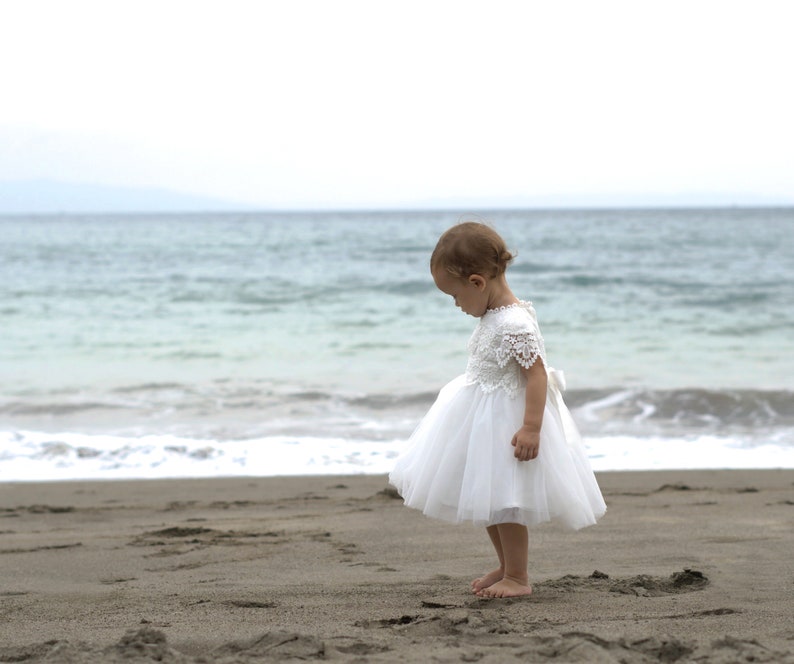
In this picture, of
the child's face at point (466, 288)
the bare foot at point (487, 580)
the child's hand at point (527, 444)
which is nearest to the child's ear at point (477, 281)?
the child's face at point (466, 288)

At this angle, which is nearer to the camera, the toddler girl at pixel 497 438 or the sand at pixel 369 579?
the sand at pixel 369 579

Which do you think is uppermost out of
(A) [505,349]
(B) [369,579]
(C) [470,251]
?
(C) [470,251]

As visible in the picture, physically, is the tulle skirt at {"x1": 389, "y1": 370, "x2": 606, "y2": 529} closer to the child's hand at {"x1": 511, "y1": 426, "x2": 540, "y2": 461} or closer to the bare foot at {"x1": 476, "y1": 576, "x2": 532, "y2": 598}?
the child's hand at {"x1": 511, "y1": 426, "x2": 540, "y2": 461}

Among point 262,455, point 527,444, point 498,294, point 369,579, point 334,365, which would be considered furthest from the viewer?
point 334,365

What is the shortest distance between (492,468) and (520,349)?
395 mm

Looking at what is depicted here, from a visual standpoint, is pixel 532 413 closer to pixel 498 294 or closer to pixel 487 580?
pixel 498 294

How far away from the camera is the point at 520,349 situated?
2.89 metres

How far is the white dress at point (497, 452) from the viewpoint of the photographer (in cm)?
281

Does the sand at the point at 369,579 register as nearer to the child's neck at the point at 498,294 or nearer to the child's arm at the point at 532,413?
the child's arm at the point at 532,413

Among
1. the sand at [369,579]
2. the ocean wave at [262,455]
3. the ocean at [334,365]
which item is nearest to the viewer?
the sand at [369,579]

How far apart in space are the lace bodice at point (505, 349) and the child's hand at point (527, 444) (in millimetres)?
160

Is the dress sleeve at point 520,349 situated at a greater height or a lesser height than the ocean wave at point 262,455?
greater

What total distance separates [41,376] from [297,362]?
9.39 ft

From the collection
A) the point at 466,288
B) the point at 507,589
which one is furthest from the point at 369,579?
the point at 466,288
